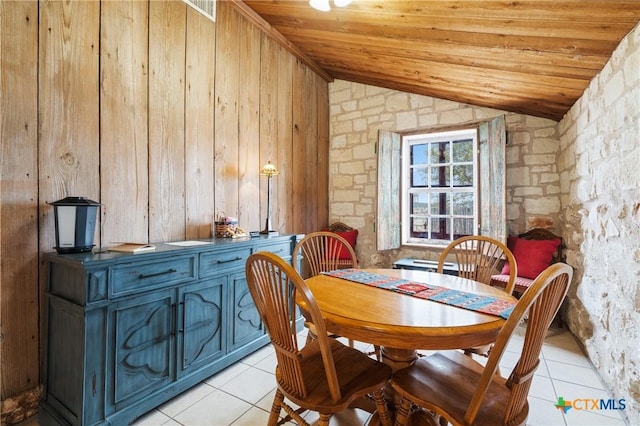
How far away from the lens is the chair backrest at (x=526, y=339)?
3.03 feet

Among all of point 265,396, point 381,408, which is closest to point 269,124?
point 265,396

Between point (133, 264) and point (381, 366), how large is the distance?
4.68 ft

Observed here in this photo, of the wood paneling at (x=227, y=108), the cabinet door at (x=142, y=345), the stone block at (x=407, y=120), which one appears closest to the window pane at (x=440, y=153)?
the stone block at (x=407, y=120)

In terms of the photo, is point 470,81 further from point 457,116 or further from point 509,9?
point 509,9

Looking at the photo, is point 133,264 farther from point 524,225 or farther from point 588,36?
point 524,225

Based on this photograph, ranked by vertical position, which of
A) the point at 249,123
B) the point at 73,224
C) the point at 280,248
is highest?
the point at 249,123

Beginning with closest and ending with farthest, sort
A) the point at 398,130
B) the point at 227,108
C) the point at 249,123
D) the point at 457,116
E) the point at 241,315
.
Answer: the point at 241,315
the point at 227,108
the point at 249,123
the point at 457,116
the point at 398,130

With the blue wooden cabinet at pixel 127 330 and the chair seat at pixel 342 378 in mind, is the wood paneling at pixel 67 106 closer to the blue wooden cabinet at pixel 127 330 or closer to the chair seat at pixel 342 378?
the blue wooden cabinet at pixel 127 330

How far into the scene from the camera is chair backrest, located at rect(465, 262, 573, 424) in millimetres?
922

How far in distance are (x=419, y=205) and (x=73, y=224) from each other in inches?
146

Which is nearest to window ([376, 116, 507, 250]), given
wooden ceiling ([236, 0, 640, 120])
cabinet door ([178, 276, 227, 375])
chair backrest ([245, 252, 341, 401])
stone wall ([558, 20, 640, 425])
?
wooden ceiling ([236, 0, 640, 120])

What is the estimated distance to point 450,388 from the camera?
4.00 feet

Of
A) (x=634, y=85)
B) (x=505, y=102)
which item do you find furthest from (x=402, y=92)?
(x=634, y=85)

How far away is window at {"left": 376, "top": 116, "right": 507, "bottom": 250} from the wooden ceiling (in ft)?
1.98
